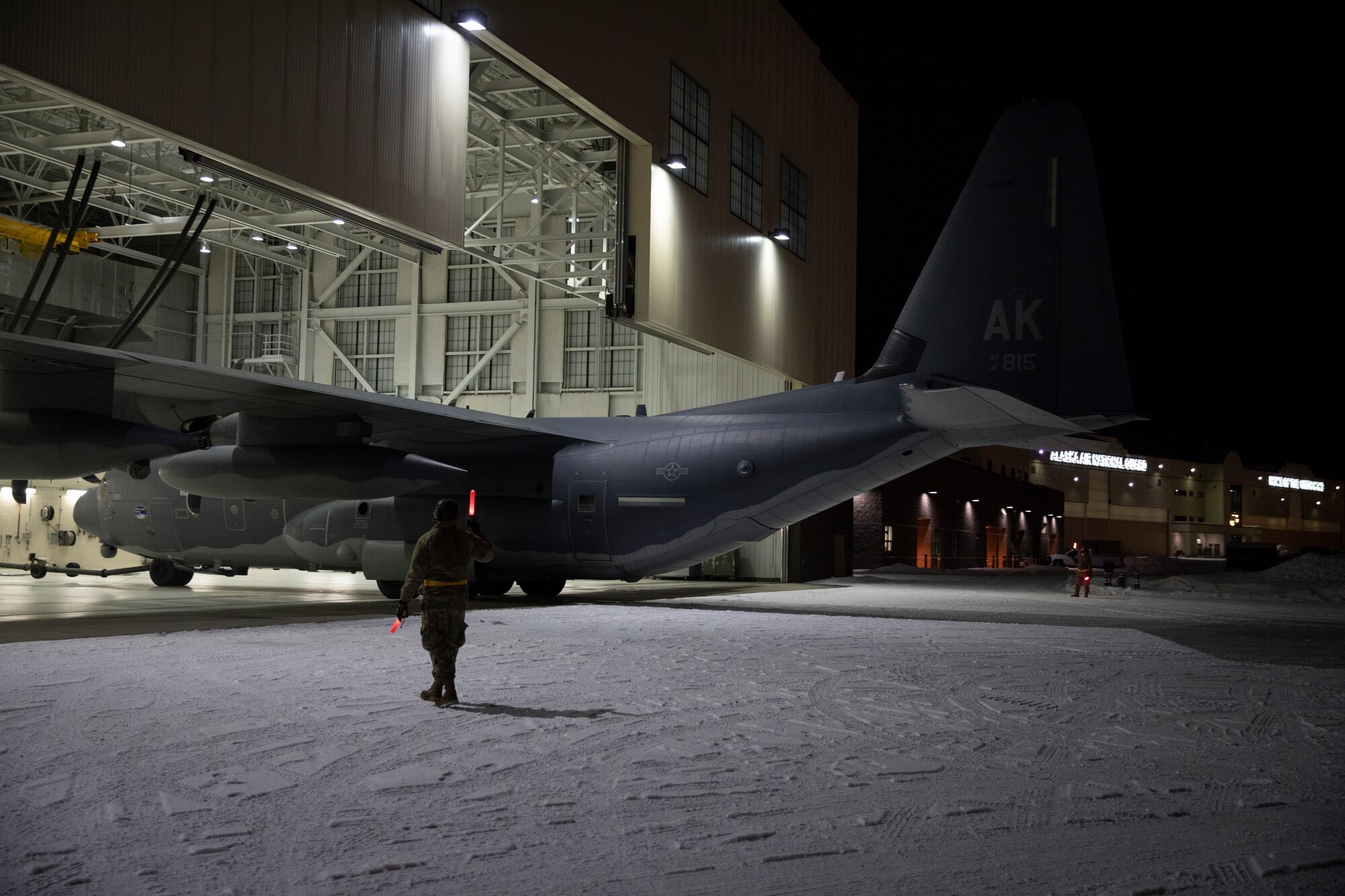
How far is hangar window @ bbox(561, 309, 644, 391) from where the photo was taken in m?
33.1

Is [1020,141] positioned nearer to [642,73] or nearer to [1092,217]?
[1092,217]

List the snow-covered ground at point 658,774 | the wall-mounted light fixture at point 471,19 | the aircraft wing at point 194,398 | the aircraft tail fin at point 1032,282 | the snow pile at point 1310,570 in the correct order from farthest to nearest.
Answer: the snow pile at point 1310,570, the wall-mounted light fixture at point 471,19, the aircraft tail fin at point 1032,282, the aircraft wing at point 194,398, the snow-covered ground at point 658,774

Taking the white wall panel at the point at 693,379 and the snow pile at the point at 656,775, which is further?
the white wall panel at the point at 693,379

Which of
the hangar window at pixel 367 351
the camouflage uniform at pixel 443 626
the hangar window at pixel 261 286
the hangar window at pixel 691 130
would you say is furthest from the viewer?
the hangar window at pixel 261 286

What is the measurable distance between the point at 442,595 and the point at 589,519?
9.50 metres

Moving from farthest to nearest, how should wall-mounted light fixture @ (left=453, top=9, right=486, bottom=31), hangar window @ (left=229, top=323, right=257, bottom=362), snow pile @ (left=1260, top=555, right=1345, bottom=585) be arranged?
hangar window @ (left=229, top=323, right=257, bottom=362) < snow pile @ (left=1260, top=555, right=1345, bottom=585) < wall-mounted light fixture @ (left=453, top=9, right=486, bottom=31)

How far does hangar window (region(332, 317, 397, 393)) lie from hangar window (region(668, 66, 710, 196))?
15587 mm

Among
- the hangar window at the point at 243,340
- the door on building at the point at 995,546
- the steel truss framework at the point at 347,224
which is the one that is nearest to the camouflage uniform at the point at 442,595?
the steel truss framework at the point at 347,224

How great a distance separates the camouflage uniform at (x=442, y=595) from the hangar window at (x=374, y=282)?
95.2ft

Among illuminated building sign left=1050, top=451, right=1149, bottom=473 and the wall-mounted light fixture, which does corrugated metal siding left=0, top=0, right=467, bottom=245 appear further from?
illuminated building sign left=1050, top=451, right=1149, bottom=473

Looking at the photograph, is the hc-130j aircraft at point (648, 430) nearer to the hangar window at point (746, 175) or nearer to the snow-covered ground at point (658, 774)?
the snow-covered ground at point (658, 774)

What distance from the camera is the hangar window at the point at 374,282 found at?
35.9m

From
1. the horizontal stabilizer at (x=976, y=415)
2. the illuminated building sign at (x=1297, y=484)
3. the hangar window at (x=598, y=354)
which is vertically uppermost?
the hangar window at (x=598, y=354)

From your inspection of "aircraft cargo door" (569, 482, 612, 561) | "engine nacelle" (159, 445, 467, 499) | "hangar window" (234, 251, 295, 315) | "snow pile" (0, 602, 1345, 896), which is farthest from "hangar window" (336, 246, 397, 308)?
"snow pile" (0, 602, 1345, 896)
